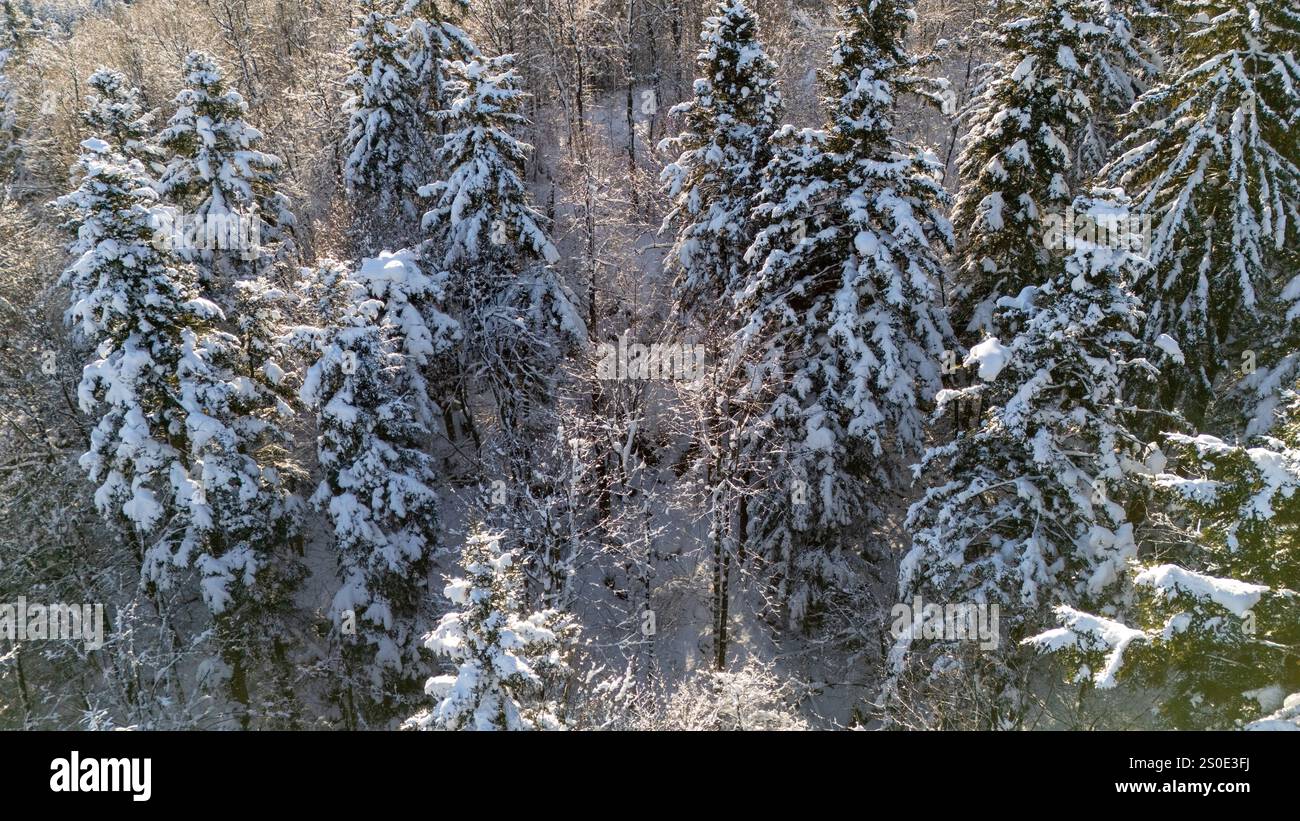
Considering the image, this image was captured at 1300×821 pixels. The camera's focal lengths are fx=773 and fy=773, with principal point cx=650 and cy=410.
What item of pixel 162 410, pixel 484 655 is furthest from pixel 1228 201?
pixel 162 410

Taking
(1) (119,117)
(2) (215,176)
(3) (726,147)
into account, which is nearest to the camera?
(3) (726,147)

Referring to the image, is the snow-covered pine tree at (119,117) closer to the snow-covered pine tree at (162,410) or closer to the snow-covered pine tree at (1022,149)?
the snow-covered pine tree at (162,410)

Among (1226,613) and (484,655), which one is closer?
(1226,613)

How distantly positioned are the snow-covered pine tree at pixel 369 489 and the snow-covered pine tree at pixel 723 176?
793cm

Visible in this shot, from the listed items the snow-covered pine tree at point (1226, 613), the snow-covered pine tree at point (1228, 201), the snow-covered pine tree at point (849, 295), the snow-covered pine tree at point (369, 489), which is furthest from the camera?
the snow-covered pine tree at point (369, 489)

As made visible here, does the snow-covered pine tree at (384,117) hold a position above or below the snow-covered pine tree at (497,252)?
above

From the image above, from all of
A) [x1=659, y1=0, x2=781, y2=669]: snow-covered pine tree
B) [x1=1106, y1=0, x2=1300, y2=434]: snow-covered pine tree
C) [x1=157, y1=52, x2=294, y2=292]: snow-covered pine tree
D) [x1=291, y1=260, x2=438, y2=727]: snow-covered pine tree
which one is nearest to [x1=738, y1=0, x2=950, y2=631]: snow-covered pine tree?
[x1=659, y1=0, x2=781, y2=669]: snow-covered pine tree

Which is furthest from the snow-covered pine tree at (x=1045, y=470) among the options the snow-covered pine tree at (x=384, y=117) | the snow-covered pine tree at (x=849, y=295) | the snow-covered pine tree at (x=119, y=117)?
the snow-covered pine tree at (x=119, y=117)

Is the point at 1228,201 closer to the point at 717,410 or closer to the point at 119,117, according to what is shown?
the point at 717,410

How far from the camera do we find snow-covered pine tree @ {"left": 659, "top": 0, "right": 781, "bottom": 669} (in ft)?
70.3

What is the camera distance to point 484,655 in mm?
10719

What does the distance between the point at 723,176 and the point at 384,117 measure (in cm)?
1277

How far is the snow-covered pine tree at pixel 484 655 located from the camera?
10422mm
